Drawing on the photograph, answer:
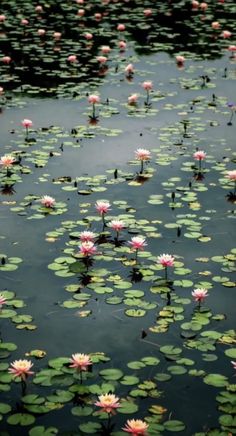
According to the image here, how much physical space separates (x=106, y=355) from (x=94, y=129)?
3.87 metres

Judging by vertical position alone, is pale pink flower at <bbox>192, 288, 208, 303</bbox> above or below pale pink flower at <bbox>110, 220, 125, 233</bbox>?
below

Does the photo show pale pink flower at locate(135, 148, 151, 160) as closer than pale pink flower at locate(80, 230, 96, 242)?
No

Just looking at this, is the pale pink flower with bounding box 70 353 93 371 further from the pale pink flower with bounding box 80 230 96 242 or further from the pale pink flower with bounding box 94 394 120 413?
the pale pink flower with bounding box 80 230 96 242

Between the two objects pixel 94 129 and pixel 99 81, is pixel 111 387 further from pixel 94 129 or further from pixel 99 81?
pixel 99 81

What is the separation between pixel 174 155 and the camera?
5.96 m

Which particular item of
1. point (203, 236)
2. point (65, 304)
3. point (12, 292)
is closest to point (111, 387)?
point (65, 304)

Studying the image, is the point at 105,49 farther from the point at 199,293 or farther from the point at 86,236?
the point at 199,293

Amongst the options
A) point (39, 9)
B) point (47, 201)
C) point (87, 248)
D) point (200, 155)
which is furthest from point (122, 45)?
point (87, 248)

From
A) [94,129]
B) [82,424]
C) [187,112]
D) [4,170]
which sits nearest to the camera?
[82,424]

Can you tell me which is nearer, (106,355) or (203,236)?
(106,355)

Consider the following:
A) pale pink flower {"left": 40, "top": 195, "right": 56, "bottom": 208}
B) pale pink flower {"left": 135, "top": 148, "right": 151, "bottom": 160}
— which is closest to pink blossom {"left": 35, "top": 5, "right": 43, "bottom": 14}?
pale pink flower {"left": 135, "top": 148, "right": 151, "bottom": 160}

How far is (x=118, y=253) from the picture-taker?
13.7 feet

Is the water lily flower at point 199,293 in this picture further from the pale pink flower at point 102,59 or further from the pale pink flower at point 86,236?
the pale pink flower at point 102,59

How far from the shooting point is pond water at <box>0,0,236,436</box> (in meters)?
2.88
